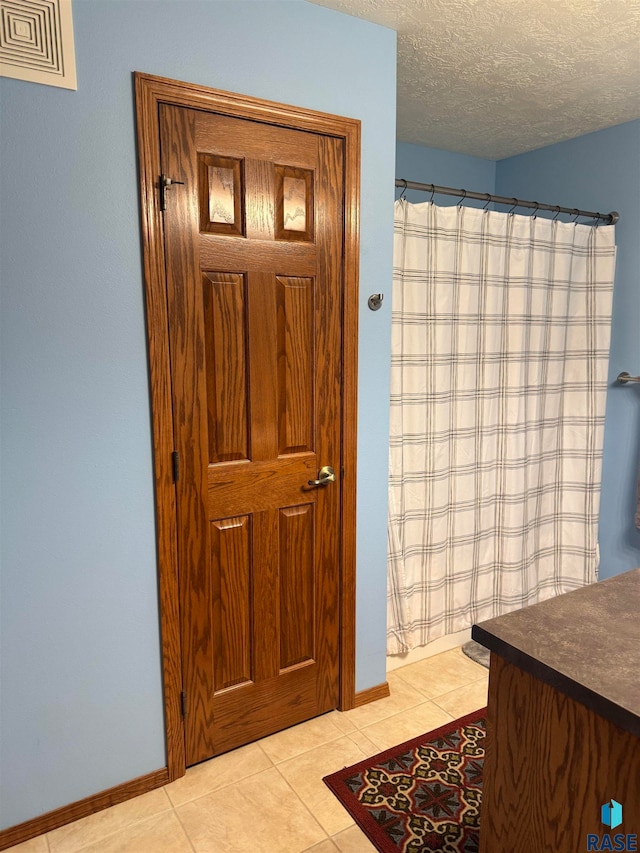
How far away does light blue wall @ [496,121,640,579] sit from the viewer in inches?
109

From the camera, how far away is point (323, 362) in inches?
78.3

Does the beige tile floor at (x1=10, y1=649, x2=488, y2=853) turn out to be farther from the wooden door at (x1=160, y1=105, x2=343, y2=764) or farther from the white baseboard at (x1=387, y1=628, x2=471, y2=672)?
the white baseboard at (x1=387, y1=628, x2=471, y2=672)

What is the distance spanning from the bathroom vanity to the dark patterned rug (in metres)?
0.44

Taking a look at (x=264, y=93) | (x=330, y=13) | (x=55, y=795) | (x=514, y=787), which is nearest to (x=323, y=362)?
(x=264, y=93)

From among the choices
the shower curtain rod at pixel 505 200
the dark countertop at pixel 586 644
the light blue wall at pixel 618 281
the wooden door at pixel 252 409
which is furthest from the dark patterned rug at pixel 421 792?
the shower curtain rod at pixel 505 200

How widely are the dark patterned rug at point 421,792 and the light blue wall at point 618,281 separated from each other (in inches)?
56.4

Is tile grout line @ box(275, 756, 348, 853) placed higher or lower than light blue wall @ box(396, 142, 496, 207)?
lower

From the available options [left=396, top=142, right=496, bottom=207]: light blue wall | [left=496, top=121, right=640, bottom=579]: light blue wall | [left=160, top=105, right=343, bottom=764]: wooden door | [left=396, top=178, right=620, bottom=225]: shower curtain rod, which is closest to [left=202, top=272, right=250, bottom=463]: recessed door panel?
[left=160, top=105, right=343, bottom=764]: wooden door

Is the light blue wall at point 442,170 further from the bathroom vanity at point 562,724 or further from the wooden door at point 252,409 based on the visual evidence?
the bathroom vanity at point 562,724

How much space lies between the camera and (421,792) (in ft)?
5.95

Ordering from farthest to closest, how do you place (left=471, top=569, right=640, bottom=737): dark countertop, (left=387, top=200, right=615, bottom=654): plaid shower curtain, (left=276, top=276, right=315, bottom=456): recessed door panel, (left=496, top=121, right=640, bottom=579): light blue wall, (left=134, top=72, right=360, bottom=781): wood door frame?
(left=496, top=121, right=640, bottom=579): light blue wall
(left=387, top=200, right=615, bottom=654): plaid shower curtain
(left=276, top=276, right=315, bottom=456): recessed door panel
(left=134, top=72, right=360, bottom=781): wood door frame
(left=471, top=569, right=640, bottom=737): dark countertop

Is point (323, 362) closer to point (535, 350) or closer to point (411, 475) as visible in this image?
point (411, 475)

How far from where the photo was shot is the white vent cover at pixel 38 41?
1.41 metres

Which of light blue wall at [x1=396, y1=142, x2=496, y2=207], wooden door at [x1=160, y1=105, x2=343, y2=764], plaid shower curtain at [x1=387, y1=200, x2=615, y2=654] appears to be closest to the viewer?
wooden door at [x1=160, y1=105, x2=343, y2=764]
